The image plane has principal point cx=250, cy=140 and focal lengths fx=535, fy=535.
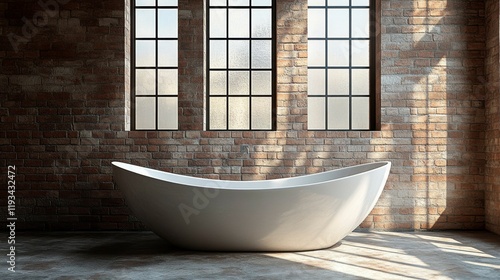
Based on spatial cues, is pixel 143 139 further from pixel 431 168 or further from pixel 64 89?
pixel 431 168

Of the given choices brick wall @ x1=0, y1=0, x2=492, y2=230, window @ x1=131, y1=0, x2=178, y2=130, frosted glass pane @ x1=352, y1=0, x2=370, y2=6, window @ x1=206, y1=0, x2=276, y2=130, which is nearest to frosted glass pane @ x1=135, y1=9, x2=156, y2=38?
window @ x1=131, y1=0, x2=178, y2=130

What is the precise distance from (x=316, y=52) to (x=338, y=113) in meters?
0.65

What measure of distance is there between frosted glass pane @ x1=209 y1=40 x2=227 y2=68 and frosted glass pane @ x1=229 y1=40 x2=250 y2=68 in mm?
70

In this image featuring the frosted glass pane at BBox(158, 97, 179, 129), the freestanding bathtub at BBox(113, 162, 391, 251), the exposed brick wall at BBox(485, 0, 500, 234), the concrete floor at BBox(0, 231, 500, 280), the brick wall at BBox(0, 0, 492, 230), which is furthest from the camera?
the frosted glass pane at BBox(158, 97, 179, 129)

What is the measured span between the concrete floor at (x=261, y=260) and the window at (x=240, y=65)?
1.46 meters

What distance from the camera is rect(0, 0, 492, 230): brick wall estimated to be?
5121 mm

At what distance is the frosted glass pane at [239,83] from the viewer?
5348 mm

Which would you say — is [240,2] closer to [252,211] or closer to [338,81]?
[338,81]

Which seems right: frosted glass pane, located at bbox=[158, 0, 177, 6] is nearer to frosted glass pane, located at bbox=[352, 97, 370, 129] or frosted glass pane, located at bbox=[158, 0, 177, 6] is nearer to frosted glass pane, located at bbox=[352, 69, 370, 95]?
frosted glass pane, located at bbox=[352, 69, 370, 95]

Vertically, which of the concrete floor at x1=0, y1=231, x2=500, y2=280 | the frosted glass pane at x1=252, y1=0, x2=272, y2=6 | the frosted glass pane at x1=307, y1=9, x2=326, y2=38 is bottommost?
the concrete floor at x1=0, y1=231, x2=500, y2=280

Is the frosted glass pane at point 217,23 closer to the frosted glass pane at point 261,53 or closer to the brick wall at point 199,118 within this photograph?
the brick wall at point 199,118

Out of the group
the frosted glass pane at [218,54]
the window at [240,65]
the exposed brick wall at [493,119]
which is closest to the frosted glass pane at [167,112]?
the window at [240,65]

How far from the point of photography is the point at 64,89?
5.16m

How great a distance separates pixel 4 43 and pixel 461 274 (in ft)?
14.7
